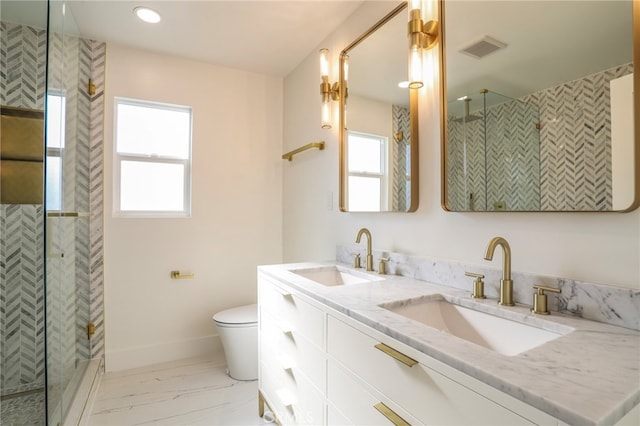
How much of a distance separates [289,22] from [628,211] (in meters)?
2.05

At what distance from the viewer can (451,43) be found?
1.39 meters

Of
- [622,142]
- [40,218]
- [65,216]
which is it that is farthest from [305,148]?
[622,142]

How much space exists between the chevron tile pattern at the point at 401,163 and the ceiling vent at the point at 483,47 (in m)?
0.36

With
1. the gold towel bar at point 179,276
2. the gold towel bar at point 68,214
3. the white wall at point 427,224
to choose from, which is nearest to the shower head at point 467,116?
the white wall at point 427,224

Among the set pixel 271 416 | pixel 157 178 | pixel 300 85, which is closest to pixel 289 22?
pixel 300 85

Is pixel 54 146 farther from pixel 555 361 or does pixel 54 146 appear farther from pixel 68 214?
pixel 555 361

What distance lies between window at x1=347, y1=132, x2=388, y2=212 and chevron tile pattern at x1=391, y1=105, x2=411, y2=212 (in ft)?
0.25

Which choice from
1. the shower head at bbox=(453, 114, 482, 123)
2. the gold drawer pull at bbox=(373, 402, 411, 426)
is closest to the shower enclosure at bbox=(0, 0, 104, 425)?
the gold drawer pull at bbox=(373, 402, 411, 426)

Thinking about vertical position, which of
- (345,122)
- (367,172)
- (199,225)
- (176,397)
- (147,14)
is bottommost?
(176,397)

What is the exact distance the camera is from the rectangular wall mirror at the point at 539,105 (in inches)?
35.7

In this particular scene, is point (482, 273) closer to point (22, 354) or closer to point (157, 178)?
point (157, 178)

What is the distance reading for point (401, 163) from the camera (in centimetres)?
163

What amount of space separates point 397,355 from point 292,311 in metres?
0.70

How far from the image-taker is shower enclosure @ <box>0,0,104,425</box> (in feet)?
5.73
